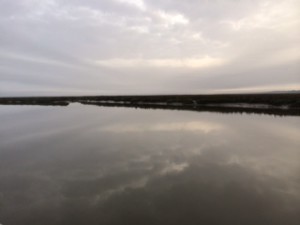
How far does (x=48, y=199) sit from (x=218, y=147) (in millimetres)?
8090

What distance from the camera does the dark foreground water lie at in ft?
19.8

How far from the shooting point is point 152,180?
8.19 meters

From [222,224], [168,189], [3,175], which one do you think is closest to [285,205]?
[222,224]

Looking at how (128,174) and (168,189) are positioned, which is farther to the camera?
(128,174)

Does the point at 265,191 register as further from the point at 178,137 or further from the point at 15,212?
the point at 178,137

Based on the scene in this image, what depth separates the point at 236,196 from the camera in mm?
6883

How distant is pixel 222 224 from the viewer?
5543 mm

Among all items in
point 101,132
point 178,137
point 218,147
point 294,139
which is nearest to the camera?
point 218,147

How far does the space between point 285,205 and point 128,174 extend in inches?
180

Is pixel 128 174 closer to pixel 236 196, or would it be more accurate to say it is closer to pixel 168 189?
pixel 168 189

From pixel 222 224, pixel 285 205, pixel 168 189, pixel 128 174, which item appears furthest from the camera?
pixel 128 174

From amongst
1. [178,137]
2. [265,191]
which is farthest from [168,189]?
[178,137]

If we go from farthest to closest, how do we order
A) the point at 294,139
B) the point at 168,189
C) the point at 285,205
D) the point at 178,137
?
the point at 178,137 → the point at 294,139 → the point at 168,189 → the point at 285,205

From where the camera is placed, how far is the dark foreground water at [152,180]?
604 centimetres
